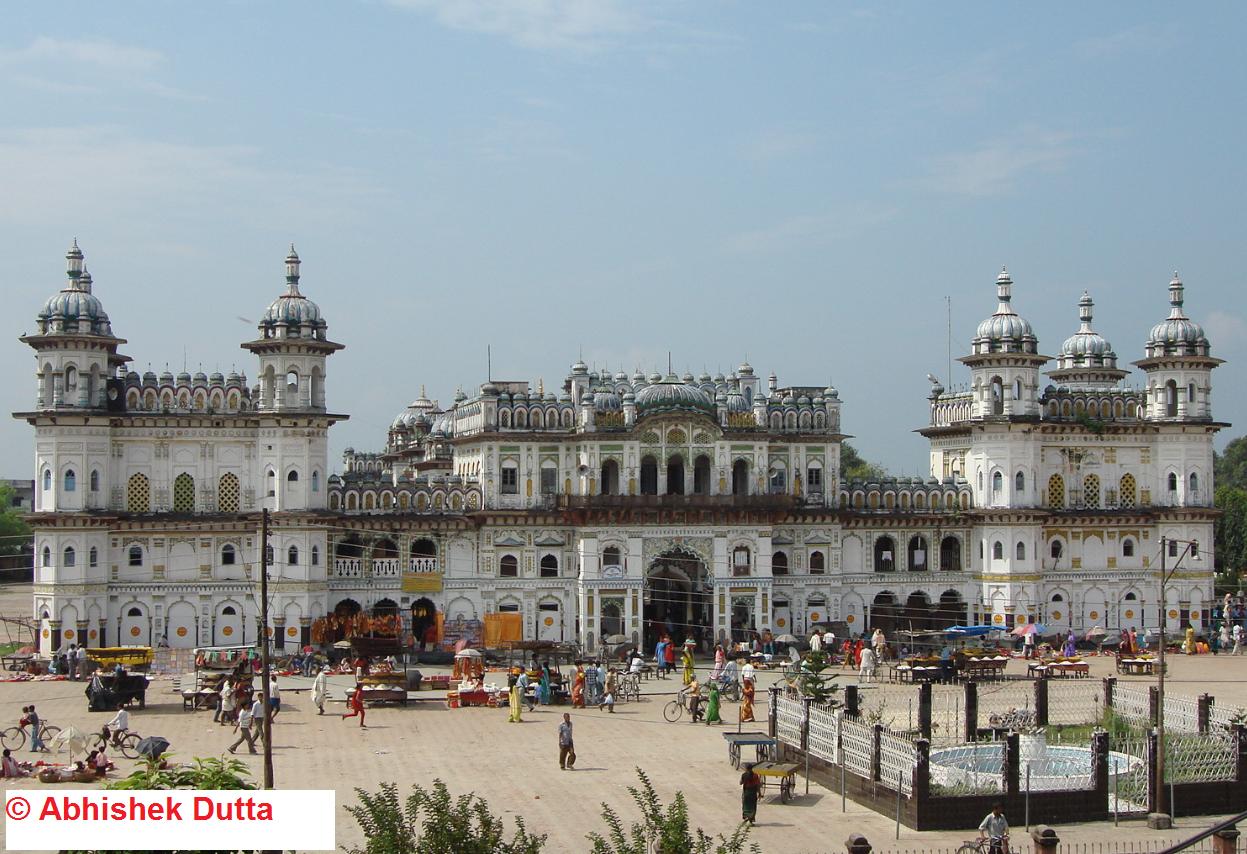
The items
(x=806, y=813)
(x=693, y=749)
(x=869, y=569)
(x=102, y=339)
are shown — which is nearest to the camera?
(x=806, y=813)

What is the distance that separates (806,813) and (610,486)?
27618mm

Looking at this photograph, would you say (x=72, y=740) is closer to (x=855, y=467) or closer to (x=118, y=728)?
(x=118, y=728)

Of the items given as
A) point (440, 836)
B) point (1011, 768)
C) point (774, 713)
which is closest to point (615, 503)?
point (774, 713)

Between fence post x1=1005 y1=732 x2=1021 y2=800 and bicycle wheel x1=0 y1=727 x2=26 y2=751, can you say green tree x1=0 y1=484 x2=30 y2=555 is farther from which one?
fence post x1=1005 y1=732 x2=1021 y2=800

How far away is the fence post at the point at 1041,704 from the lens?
1393 inches

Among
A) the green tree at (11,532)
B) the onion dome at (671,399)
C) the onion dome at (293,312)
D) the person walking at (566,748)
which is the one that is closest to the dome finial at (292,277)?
the onion dome at (293,312)

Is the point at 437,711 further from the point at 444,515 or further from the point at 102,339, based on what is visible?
the point at 102,339

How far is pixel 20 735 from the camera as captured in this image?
34.8m

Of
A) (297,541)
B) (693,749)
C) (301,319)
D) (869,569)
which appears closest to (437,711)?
(693,749)

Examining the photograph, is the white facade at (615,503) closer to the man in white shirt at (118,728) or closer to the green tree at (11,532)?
the man in white shirt at (118,728)

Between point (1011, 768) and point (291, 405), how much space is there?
101 ft

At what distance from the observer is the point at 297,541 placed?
5153 cm

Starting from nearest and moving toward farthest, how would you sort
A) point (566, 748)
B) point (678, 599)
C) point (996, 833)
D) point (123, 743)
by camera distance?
point (996, 833) < point (566, 748) < point (123, 743) < point (678, 599)

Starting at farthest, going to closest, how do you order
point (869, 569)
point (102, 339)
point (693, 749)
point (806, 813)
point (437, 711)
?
1. point (869, 569)
2. point (102, 339)
3. point (437, 711)
4. point (693, 749)
5. point (806, 813)
